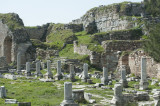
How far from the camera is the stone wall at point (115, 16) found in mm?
42272

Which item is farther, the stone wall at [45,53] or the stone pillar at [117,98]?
the stone wall at [45,53]

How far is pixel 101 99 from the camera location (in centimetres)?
1747

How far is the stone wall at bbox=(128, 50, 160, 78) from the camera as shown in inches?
1156

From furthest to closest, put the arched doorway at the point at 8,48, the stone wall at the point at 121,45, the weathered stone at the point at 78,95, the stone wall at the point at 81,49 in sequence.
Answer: the arched doorway at the point at 8,48 < the stone wall at the point at 81,49 < the stone wall at the point at 121,45 < the weathered stone at the point at 78,95

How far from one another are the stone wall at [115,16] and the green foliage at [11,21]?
950 centimetres

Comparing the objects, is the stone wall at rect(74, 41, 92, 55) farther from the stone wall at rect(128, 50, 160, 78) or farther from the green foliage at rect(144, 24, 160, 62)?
the green foliage at rect(144, 24, 160, 62)

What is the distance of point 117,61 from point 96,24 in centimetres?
1404

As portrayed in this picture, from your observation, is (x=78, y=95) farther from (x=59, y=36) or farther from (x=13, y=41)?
(x=59, y=36)

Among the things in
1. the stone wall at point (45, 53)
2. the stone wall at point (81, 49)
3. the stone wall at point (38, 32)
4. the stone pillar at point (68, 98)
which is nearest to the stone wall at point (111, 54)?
the stone wall at point (81, 49)

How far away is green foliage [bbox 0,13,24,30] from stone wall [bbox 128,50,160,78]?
60.1 ft

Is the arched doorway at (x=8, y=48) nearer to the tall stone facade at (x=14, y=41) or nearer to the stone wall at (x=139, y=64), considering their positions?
the tall stone facade at (x=14, y=41)

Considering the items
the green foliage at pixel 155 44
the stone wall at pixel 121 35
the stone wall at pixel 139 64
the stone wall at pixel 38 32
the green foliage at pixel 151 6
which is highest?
the green foliage at pixel 151 6

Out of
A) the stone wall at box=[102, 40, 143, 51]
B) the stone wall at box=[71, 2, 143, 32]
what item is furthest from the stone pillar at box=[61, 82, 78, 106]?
the stone wall at box=[71, 2, 143, 32]

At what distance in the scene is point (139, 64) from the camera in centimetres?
3145
